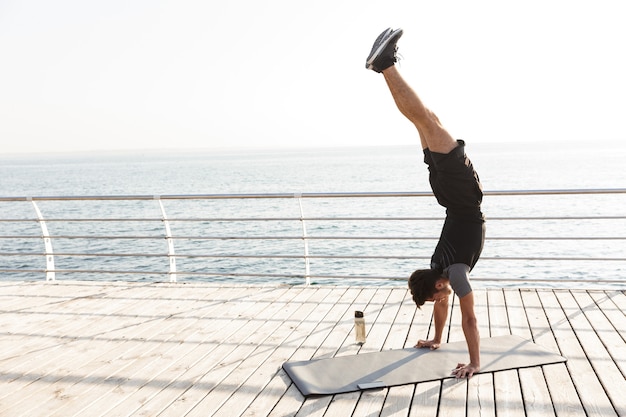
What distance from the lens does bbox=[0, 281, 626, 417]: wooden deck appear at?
A: 9.39 ft

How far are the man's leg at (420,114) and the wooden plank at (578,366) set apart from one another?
4.43 feet

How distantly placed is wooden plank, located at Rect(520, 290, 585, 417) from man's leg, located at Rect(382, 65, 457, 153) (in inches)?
50.5

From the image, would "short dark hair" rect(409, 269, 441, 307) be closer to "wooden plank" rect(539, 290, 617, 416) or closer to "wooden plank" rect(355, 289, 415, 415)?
"wooden plank" rect(355, 289, 415, 415)

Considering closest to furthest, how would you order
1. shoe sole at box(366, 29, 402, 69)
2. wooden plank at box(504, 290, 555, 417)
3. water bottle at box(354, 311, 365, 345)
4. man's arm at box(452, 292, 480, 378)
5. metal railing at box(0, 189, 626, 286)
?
wooden plank at box(504, 290, 555, 417) → shoe sole at box(366, 29, 402, 69) → man's arm at box(452, 292, 480, 378) → water bottle at box(354, 311, 365, 345) → metal railing at box(0, 189, 626, 286)

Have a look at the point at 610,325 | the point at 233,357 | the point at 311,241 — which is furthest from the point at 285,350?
the point at 311,241

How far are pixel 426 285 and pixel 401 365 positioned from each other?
48 centimetres

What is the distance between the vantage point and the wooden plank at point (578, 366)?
2.72 metres

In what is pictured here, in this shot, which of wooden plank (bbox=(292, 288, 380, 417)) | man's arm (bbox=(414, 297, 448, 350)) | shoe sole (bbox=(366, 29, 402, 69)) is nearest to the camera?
wooden plank (bbox=(292, 288, 380, 417))

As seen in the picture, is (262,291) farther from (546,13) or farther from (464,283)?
(546,13)

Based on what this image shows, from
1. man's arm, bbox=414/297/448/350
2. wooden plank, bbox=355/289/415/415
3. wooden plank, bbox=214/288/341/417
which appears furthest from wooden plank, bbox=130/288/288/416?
man's arm, bbox=414/297/448/350

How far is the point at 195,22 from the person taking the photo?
1799 inches

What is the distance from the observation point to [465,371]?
10.2 ft

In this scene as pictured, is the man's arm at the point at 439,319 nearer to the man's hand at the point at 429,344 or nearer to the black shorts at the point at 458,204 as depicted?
the man's hand at the point at 429,344

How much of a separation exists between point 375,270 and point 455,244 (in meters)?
12.3
